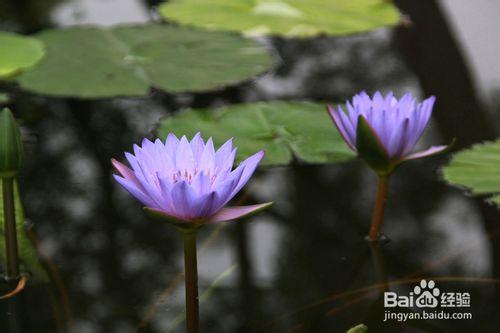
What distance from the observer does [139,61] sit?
6.57 feet

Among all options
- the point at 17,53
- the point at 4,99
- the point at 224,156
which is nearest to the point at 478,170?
the point at 224,156

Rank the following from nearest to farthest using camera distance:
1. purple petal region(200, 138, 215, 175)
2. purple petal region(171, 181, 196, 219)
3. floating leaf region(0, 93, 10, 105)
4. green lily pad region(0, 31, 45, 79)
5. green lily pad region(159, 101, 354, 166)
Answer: purple petal region(171, 181, 196, 219), purple petal region(200, 138, 215, 175), green lily pad region(159, 101, 354, 166), floating leaf region(0, 93, 10, 105), green lily pad region(0, 31, 45, 79)

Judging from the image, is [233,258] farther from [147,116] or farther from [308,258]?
[147,116]

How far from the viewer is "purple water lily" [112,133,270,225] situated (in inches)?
36.7

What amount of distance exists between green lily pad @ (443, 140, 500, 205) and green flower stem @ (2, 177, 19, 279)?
0.80m

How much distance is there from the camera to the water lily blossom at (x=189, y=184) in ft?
3.07

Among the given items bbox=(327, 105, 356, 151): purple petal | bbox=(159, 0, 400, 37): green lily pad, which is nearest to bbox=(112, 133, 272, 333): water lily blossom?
bbox=(327, 105, 356, 151): purple petal

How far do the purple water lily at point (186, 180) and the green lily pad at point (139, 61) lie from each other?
88 centimetres

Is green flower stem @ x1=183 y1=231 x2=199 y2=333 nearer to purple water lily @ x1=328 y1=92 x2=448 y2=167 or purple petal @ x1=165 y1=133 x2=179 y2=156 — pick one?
purple petal @ x1=165 y1=133 x2=179 y2=156

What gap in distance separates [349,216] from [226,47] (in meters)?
0.79

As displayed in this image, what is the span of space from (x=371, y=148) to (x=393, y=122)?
5 centimetres

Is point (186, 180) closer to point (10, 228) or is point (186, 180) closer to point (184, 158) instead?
point (184, 158)

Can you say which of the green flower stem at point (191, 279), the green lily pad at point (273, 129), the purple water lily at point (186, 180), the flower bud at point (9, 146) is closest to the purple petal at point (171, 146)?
the purple water lily at point (186, 180)

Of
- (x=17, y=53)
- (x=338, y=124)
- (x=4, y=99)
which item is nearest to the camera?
(x=338, y=124)
